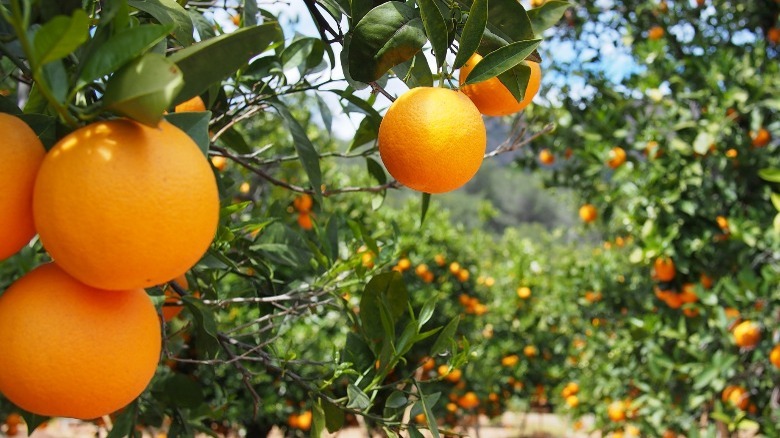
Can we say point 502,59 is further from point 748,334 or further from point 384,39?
point 748,334

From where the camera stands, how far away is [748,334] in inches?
98.0

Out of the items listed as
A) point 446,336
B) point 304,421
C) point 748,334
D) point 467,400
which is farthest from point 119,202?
point 467,400

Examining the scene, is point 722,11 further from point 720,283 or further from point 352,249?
point 352,249

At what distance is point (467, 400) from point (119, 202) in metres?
4.31

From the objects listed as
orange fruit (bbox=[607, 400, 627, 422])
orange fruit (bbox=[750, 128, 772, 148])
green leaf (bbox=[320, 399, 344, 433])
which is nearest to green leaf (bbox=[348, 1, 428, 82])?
green leaf (bbox=[320, 399, 344, 433])

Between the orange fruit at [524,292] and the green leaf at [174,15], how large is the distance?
497 cm

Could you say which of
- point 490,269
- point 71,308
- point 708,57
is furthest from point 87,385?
point 490,269

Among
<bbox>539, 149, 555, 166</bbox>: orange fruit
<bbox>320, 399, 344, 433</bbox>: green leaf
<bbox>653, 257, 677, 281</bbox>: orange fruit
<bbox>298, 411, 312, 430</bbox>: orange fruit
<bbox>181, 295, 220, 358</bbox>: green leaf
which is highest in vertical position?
<bbox>181, 295, 220, 358</bbox>: green leaf

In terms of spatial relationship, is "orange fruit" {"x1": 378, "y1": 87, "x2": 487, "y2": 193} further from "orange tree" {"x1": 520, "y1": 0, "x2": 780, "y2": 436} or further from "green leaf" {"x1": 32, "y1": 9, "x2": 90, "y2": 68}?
"orange tree" {"x1": 520, "y1": 0, "x2": 780, "y2": 436}

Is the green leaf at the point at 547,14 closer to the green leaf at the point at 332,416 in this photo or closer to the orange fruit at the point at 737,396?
the green leaf at the point at 332,416

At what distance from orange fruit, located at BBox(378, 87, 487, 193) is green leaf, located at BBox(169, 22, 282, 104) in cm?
20

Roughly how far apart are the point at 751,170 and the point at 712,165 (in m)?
0.18

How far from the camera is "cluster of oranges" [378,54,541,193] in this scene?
0.65 meters

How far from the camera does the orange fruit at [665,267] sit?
9.50 feet
